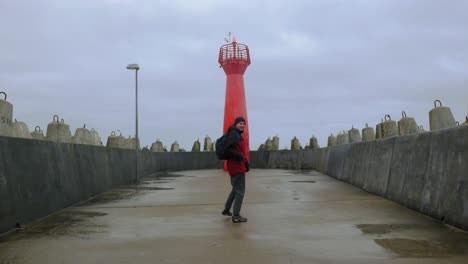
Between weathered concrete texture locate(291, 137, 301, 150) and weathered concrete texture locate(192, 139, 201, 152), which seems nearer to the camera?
weathered concrete texture locate(291, 137, 301, 150)

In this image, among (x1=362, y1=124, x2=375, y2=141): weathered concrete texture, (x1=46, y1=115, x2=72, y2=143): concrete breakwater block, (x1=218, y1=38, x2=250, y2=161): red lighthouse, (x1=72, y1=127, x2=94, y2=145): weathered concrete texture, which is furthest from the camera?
(x1=218, y1=38, x2=250, y2=161): red lighthouse

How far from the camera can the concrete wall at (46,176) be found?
6.59m

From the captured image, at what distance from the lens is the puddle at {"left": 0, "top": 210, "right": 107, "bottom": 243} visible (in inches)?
249

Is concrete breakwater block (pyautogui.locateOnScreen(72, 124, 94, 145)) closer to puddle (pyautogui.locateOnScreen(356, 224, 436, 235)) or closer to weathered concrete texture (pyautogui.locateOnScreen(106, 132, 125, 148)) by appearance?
weathered concrete texture (pyautogui.locateOnScreen(106, 132, 125, 148))

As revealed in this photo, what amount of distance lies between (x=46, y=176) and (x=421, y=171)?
644 centimetres

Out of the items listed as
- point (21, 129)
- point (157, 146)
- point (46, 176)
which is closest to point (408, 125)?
point (46, 176)

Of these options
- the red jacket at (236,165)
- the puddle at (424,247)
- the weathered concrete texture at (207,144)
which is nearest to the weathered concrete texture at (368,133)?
the red jacket at (236,165)

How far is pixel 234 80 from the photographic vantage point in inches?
1029

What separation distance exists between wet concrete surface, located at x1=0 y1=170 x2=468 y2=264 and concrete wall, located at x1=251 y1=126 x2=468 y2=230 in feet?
0.94

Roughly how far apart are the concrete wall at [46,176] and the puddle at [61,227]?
181 mm

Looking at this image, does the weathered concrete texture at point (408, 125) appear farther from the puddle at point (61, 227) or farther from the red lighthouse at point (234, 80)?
the red lighthouse at point (234, 80)

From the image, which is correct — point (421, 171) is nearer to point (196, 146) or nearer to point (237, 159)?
point (237, 159)

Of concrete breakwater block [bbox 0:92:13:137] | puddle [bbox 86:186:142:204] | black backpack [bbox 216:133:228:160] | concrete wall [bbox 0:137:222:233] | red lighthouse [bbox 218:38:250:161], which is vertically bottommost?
puddle [bbox 86:186:142:204]

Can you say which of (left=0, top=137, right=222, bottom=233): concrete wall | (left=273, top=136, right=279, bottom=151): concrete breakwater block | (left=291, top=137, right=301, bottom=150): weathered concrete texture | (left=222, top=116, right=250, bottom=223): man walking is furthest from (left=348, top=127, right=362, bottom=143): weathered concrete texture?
(left=222, top=116, right=250, bottom=223): man walking
